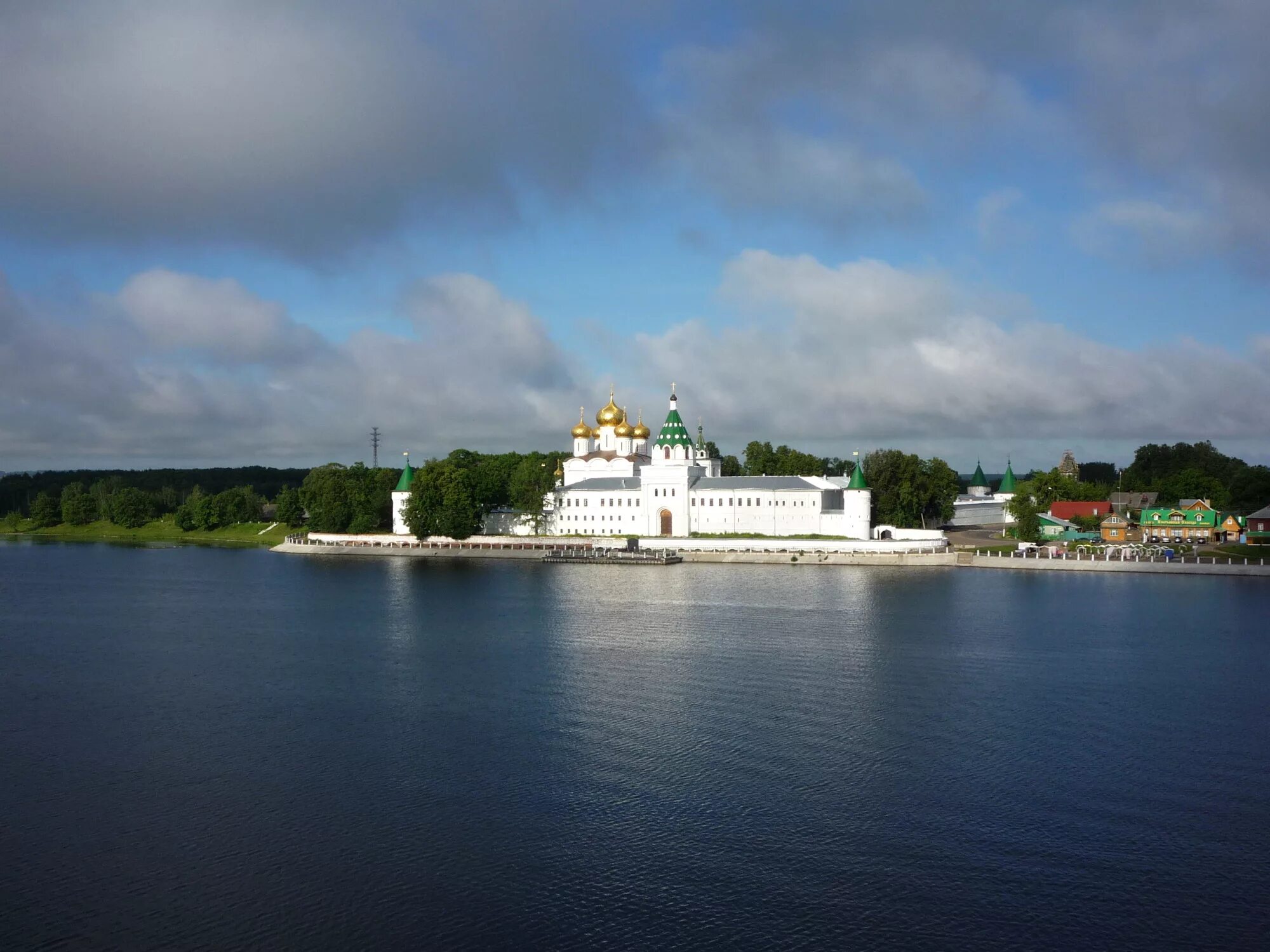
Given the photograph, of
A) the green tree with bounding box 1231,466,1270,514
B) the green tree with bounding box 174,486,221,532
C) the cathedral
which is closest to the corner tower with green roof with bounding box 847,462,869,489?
the cathedral

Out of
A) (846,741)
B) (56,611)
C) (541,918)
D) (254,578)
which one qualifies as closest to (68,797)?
(541,918)

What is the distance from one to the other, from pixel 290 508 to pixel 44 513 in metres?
22.6

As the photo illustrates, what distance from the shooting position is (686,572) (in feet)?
125

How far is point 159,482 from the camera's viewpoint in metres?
86.4

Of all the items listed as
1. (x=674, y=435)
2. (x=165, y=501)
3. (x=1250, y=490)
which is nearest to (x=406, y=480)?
(x=674, y=435)

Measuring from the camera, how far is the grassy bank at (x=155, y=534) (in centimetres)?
5784

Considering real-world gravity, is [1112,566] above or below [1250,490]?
below

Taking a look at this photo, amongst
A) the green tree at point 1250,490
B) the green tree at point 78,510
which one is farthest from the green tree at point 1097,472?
the green tree at point 78,510

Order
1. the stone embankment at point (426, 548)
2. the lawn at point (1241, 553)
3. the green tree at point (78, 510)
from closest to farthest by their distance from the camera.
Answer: the lawn at point (1241, 553), the stone embankment at point (426, 548), the green tree at point (78, 510)

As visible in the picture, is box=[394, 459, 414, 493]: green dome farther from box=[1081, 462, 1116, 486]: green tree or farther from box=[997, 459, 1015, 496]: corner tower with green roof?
box=[1081, 462, 1116, 486]: green tree

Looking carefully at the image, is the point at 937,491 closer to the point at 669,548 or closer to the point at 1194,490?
the point at 669,548

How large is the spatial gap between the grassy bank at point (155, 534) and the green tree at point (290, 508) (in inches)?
26.1

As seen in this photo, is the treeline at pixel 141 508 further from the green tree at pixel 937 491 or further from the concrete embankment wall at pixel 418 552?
the green tree at pixel 937 491

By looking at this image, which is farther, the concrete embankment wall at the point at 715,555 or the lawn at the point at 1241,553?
the concrete embankment wall at the point at 715,555
